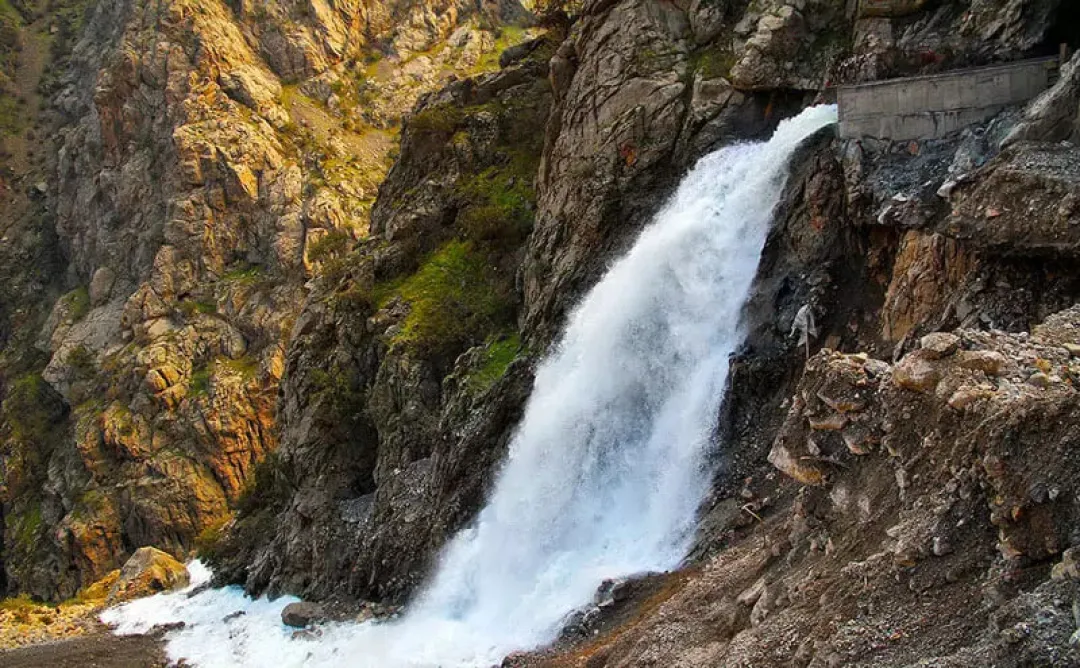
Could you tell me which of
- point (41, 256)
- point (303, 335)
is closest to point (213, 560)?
point (303, 335)

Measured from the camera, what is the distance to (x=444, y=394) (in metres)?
28.2

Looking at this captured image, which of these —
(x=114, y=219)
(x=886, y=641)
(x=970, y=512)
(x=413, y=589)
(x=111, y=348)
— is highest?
(x=114, y=219)

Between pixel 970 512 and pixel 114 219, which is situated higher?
pixel 114 219

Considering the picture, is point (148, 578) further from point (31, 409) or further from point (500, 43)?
point (500, 43)

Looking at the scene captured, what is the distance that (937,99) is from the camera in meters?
17.1

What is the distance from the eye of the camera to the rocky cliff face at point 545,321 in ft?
30.6

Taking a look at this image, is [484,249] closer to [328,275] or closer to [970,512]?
[328,275]

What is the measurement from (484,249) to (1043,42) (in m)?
21.1

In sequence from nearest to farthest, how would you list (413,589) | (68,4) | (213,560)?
(413,589), (213,560), (68,4)

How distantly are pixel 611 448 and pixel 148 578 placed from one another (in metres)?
27.4

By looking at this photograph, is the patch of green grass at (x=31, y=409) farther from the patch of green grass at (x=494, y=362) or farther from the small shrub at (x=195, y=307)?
the patch of green grass at (x=494, y=362)

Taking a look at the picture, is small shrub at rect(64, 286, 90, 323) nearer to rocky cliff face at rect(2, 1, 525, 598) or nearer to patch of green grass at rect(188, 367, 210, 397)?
rocky cliff face at rect(2, 1, 525, 598)

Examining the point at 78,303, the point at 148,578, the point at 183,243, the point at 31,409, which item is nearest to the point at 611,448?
the point at 148,578

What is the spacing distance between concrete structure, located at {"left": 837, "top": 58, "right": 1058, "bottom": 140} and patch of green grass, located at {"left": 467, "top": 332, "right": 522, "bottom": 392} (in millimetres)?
13594
